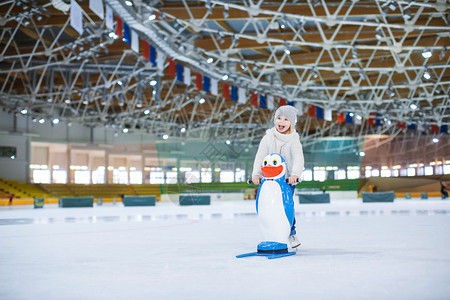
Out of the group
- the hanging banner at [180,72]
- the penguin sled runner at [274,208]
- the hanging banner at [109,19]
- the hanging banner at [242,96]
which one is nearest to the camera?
the penguin sled runner at [274,208]

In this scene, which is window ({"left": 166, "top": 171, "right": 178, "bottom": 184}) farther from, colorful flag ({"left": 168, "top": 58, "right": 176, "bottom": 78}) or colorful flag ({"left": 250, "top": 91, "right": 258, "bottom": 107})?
colorful flag ({"left": 168, "top": 58, "right": 176, "bottom": 78})

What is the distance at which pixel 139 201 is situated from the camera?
30906mm

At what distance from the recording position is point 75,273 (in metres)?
4.75

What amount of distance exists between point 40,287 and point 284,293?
1896 millimetres

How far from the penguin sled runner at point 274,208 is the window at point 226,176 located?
2220cm

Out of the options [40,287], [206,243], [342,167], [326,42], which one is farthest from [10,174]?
[40,287]

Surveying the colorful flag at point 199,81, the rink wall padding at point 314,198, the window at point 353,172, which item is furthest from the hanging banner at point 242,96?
the window at point 353,172

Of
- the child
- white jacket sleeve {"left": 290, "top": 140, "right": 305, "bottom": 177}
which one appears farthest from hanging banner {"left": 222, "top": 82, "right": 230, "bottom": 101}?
white jacket sleeve {"left": 290, "top": 140, "right": 305, "bottom": 177}

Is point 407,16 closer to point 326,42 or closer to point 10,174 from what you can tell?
point 326,42

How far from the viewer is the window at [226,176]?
28886 mm

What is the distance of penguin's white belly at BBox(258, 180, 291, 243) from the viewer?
6.14 m

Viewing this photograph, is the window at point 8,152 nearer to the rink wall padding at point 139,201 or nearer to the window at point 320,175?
the rink wall padding at point 139,201

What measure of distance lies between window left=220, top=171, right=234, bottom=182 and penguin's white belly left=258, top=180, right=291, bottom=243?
22.3 m

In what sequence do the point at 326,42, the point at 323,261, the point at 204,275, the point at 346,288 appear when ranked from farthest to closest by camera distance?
the point at 326,42, the point at 323,261, the point at 204,275, the point at 346,288
